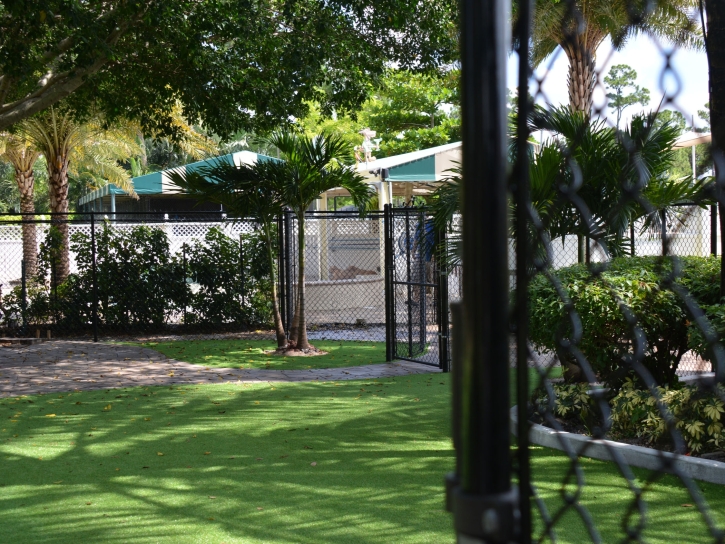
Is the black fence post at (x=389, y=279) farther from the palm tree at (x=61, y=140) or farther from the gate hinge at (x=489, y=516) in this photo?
the gate hinge at (x=489, y=516)

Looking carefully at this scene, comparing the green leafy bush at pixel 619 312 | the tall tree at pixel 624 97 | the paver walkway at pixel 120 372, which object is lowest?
the paver walkway at pixel 120 372

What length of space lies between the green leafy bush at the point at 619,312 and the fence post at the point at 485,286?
450 centimetres

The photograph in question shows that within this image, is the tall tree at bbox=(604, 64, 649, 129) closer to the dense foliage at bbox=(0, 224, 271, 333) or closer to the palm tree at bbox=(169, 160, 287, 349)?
the palm tree at bbox=(169, 160, 287, 349)

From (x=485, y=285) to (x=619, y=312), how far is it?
462 cm

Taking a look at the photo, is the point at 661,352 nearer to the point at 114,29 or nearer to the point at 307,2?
the point at 307,2

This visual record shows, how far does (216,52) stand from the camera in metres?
9.98

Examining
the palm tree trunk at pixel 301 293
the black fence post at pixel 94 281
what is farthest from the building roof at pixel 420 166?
the black fence post at pixel 94 281

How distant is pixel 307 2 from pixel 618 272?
6492 millimetres

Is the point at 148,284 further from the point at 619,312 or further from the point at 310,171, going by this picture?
the point at 619,312

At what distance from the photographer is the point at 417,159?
1391 centimetres

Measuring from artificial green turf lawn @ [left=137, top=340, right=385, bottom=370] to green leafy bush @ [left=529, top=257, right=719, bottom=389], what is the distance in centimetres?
463

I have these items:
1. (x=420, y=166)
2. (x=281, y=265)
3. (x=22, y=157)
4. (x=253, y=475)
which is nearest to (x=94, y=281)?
(x=281, y=265)

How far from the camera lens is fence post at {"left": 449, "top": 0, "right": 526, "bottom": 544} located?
0.78 metres

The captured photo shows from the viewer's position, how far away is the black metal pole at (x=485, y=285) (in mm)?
780
